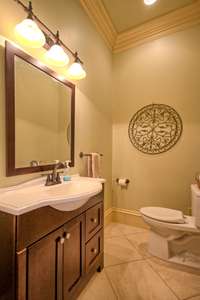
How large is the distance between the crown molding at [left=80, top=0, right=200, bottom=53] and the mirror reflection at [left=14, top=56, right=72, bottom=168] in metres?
1.19

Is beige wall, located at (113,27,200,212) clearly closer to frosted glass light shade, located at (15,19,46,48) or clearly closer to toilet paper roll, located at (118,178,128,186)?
toilet paper roll, located at (118,178,128,186)

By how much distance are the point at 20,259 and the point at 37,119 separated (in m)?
0.99

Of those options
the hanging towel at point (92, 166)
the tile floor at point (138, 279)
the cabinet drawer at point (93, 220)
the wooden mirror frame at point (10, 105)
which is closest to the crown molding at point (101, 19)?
the wooden mirror frame at point (10, 105)

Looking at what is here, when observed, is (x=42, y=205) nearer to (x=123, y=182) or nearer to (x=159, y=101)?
(x=123, y=182)

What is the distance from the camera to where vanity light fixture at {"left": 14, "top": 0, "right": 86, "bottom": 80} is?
1.14 meters

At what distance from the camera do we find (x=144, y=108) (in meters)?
2.44

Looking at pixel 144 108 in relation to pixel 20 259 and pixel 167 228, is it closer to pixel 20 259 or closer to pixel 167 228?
pixel 167 228

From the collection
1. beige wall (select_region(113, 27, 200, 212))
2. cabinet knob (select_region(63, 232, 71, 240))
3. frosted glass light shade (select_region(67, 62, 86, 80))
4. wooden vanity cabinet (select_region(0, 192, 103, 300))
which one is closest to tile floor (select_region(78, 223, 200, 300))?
wooden vanity cabinet (select_region(0, 192, 103, 300))

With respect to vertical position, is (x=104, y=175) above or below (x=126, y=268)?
above

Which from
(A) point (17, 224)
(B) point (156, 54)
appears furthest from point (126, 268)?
(B) point (156, 54)

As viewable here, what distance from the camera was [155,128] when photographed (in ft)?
7.77

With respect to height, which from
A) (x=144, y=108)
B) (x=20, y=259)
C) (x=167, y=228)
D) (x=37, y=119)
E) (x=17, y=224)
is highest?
(x=144, y=108)

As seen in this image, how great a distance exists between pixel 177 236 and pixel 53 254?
52.8 inches

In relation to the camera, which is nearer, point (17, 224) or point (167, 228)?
point (17, 224)
